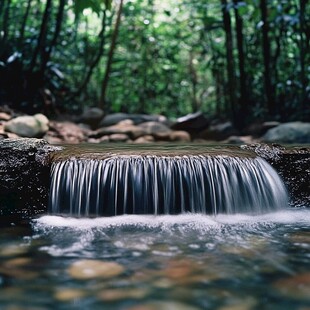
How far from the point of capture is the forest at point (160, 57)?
9.93m

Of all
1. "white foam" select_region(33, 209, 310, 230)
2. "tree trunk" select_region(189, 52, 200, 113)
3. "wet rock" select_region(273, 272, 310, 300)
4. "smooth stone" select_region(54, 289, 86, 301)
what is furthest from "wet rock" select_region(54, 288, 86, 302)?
"tree trunk" select_region(189, 52, 200, 113)

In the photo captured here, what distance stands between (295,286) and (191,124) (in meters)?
7.87

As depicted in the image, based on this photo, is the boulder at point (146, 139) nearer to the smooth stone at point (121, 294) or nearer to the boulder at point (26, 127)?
the boulder at point (26, 127)

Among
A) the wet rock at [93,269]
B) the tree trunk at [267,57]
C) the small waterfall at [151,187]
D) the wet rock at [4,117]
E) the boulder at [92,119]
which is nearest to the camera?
the wet rock at [93,269]

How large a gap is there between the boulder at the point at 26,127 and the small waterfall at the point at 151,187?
11.5ft

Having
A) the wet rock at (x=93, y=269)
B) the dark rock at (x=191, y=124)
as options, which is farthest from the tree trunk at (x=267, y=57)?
the wet rock at (x=93, y=269)

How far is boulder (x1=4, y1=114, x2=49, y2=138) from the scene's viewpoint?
739cm

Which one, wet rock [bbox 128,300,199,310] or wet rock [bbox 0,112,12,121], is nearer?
wet rock [bbox 128,300,199,310]

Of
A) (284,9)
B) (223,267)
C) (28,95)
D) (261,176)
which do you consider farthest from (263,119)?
(223,267)

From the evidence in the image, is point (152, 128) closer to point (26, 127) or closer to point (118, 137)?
point (118, 137)

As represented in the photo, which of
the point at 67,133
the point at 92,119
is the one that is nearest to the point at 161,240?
the point at 67,133

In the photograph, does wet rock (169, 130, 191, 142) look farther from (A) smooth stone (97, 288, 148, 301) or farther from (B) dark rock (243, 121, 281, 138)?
(A) smooth stone (97, 288, 148, 301)

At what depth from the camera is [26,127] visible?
7445mm

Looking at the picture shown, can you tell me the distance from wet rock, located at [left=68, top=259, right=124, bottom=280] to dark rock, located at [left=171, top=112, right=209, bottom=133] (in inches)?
292
